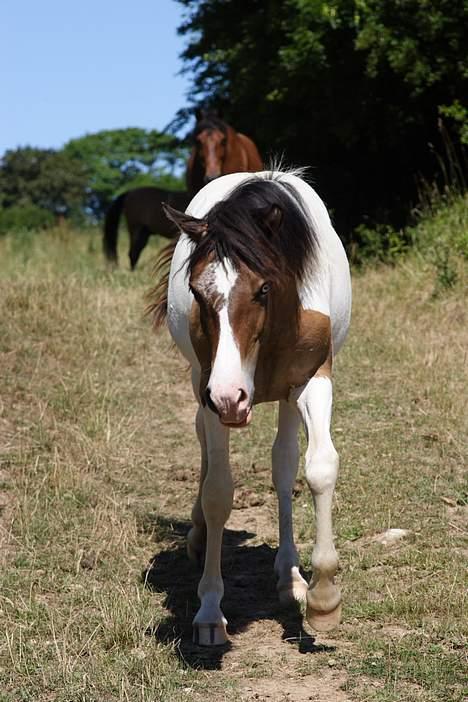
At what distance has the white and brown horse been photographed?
3.45m

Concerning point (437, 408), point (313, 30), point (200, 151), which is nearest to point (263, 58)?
point (313, 30)

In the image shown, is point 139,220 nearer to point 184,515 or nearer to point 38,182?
point 184,515

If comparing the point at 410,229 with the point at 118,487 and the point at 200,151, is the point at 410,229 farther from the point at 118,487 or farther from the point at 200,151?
the point at 118,487

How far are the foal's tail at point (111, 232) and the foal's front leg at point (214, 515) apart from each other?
32.1 ft

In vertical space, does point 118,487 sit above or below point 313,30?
below

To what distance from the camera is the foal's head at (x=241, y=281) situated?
3348mm

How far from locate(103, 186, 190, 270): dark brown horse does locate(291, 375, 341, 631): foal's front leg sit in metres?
9.36

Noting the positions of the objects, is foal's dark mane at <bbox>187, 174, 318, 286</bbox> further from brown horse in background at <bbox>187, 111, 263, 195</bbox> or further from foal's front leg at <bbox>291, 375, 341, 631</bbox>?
brown horse in background at <bbox>187, 111, 263, 195</bbox>

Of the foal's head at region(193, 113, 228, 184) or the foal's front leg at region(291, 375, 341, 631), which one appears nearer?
the foal's front leg at region(291, 375, 341, 631)

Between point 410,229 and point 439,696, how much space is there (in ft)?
26.1

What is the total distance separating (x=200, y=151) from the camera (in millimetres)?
10250

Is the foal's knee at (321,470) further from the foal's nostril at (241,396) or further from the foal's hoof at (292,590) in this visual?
the foal's hoof at (292,590)

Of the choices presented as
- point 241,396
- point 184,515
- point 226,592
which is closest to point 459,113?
point 184,515

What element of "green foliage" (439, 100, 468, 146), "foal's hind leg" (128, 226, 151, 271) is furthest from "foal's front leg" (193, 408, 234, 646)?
"foal's hind leg" (128, 226, 151, 271)
